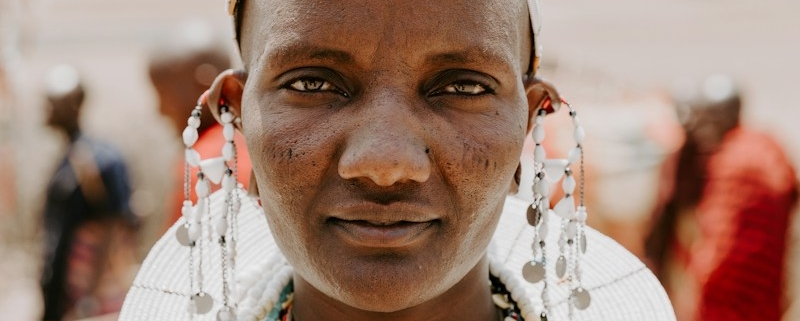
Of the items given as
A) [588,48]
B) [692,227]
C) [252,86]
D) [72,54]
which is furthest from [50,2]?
[252,86]

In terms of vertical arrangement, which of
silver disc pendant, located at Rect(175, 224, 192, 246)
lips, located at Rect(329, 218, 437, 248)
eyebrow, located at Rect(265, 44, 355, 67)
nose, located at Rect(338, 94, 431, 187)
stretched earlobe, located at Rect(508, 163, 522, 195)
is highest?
eyebrow, located at Rect(265, 44, 355, 67)

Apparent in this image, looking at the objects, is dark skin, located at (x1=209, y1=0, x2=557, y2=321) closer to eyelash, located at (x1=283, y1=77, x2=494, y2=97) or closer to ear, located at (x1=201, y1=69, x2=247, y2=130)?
eyelash, located at (x1=283, y1=77, x2=494, y2=97)

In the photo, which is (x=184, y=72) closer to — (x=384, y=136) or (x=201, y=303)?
(x=201, y=303)

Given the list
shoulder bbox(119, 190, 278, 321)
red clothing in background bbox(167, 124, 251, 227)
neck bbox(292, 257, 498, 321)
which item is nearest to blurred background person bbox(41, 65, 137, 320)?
red clothing in background bbox(167, 124, 251, 227)

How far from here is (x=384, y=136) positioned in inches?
65.8

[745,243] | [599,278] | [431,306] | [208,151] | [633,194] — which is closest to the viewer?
[431,306]

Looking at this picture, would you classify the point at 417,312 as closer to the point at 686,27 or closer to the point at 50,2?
the point at 686,27

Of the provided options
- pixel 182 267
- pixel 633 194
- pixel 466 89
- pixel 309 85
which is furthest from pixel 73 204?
pixel 466 89

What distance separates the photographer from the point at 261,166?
1.82 m

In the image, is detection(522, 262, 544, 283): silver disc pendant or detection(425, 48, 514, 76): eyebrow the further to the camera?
detection(522, 262, 544, 283): silver disc pendant

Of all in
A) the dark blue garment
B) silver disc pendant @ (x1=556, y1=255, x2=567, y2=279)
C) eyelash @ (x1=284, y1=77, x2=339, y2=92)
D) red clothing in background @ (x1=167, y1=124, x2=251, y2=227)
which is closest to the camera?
eyelash @ (x1=284, y1=77, x2=339, y2=92)

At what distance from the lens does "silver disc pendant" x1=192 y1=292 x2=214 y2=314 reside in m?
2.16

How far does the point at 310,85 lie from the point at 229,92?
299 millimetres

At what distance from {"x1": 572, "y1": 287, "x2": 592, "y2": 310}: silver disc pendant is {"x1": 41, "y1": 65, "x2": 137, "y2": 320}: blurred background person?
4.28 m
